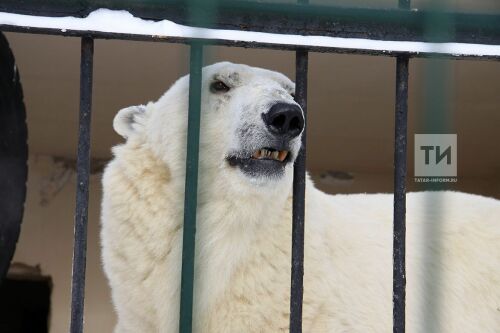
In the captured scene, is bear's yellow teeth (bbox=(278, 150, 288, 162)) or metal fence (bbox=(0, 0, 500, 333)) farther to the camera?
bear's yellow teeth (bbox=(278, 150, 288, 162))

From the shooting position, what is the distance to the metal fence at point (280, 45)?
1.72 metres

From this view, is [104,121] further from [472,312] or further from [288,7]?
[288,7]

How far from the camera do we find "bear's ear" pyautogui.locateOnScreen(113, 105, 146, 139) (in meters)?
3.13

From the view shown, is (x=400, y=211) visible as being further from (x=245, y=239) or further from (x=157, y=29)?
(x=245, y=239)

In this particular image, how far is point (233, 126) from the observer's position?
8.77 feet

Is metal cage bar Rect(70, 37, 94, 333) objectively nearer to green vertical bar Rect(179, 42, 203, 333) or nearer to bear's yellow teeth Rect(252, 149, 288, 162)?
green vertical bar Rect(179, 42, 203, 333)

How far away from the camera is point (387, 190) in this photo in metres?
7.13

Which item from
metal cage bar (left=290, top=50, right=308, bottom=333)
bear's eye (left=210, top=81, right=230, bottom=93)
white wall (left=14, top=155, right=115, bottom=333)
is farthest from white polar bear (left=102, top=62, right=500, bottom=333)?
white wall (left=14, top=155, right=115, bottom=333)

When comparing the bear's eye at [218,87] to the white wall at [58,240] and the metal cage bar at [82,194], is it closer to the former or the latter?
the metal cage bar at [82,194]

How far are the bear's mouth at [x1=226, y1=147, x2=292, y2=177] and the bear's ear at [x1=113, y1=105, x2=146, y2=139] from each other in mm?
654

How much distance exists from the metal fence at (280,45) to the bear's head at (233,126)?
45 centimetres

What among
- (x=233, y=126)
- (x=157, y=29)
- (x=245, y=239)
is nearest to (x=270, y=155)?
(x=233, y=126)

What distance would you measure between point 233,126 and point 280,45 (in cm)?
94

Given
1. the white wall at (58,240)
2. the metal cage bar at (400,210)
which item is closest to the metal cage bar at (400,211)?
the metal cage bar at (400,210)
